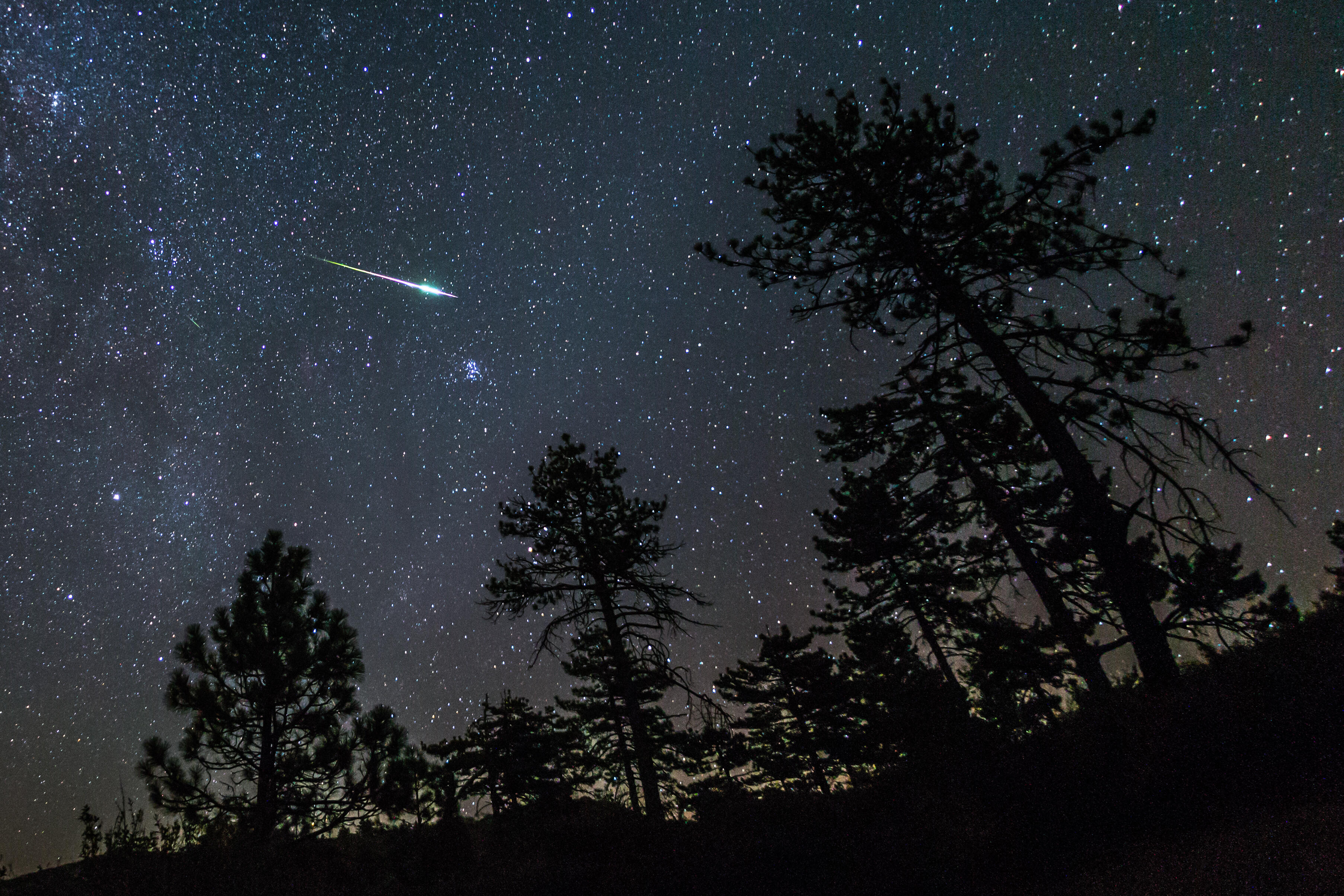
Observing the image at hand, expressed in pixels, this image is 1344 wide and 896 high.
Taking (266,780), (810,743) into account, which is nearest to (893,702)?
(810,743)

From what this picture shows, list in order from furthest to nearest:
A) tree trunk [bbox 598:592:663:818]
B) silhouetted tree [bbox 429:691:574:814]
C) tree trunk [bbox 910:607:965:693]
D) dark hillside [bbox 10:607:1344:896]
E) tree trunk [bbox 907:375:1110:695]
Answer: silhouetted tree [bbox 429:691:574:814] < tree trunk [bbox 910:607:965:693] < tree trunk [bbox 598:592:663:818] < tree trunk [bbox 907:375:1110:695] < dark hillside [bbox 10:607:1344:896]

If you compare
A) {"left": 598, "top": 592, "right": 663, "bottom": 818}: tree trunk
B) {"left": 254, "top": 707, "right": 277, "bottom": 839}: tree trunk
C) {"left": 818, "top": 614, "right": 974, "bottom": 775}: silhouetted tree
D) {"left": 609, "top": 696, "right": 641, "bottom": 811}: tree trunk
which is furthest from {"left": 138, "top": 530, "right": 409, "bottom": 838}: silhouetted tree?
{"left": 609, "top": 696, "right": 641, "bottom": 811}: tree trunk

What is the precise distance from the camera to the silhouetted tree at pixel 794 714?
24359mm

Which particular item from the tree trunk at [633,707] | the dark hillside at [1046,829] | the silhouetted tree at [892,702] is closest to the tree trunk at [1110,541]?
the dark hillside at [1046,829]

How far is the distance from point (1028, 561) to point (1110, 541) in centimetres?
169

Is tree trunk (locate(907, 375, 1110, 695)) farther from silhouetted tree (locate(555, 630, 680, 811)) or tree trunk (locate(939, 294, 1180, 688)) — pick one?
silhouetted tree (locate(555, 630, 680, 811))

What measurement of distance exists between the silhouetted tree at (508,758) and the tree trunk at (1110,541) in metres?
21.6

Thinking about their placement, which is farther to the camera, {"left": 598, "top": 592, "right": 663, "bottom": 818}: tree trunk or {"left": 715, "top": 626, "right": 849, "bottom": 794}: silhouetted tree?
{"left": 715, "top": 626, "right": 849, "bottom": 794}: silhouetted tree

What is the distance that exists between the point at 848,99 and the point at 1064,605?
8.81m

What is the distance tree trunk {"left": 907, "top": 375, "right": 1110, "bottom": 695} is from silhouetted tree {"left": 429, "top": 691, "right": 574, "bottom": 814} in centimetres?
2043

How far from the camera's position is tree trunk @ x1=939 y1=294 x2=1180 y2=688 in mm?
7051

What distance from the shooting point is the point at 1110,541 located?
7.12 meters

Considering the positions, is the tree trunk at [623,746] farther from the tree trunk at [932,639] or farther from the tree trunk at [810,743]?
the tree trunk at [932,639]

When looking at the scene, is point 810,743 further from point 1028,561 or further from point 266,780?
point 266,780
